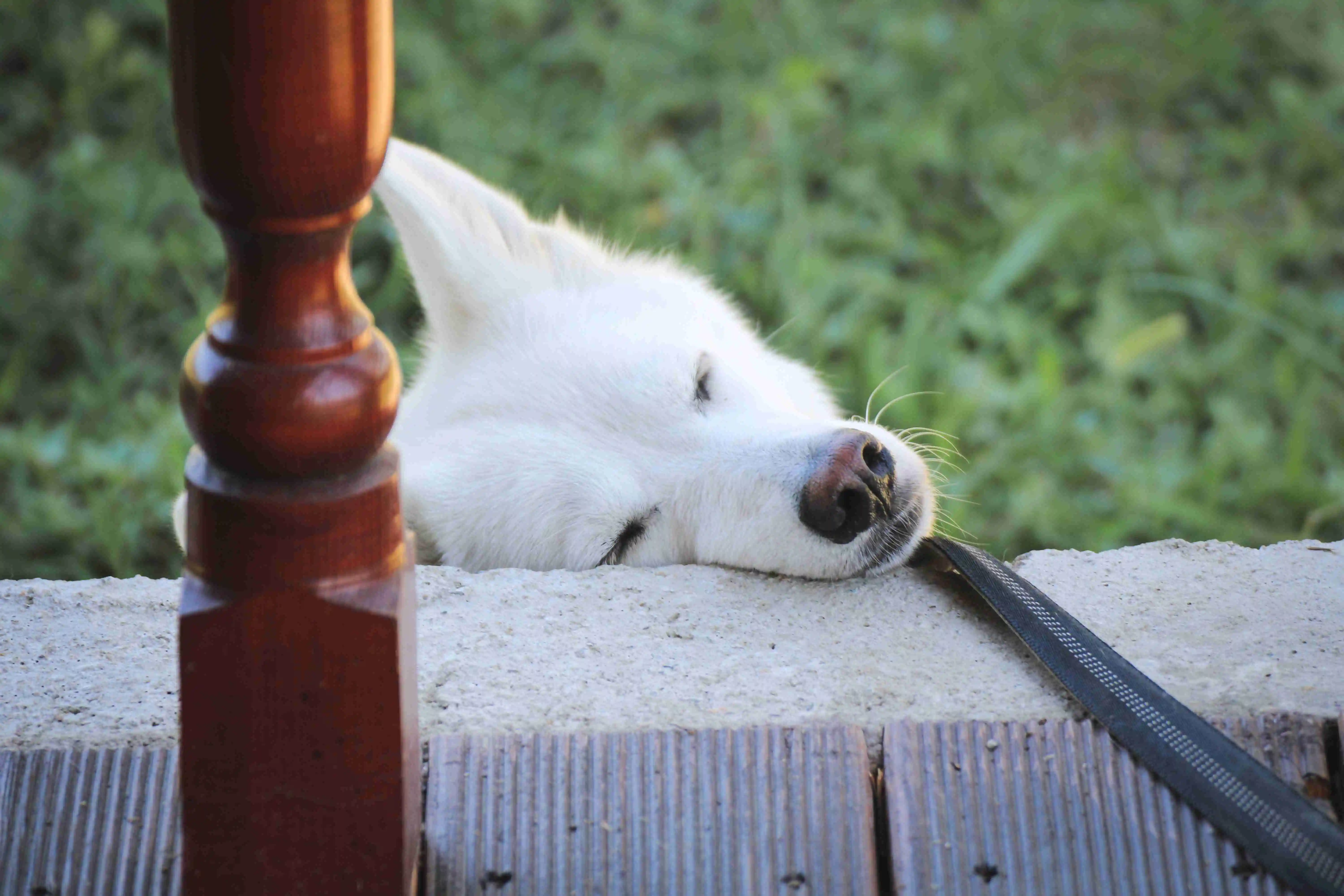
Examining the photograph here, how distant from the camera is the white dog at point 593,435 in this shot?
2.21 metres

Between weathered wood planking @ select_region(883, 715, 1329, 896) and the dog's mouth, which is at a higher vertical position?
the dog's mouth

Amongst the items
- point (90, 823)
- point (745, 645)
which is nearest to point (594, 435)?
point (745, 645)

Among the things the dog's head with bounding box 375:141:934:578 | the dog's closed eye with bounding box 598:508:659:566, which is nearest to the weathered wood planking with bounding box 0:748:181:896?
the dog's head with bounding box 375:141:934:578

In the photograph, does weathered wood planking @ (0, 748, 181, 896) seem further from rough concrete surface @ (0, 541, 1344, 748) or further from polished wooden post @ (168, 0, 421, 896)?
polished wooden post @ (168, 0, 421, 896)

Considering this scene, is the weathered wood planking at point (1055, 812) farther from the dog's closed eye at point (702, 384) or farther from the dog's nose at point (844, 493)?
the dog's closed eye at point (702, 384)

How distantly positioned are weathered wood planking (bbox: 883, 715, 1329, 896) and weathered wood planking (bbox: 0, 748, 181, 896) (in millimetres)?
933

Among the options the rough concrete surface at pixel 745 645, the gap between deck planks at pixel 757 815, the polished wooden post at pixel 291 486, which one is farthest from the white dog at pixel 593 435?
the polished wooden post at pixel 291 486

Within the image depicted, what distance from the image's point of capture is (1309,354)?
410 centimetres

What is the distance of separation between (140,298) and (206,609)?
365cm

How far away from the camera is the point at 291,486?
1.27 m

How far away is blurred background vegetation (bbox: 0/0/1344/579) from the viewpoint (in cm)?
387

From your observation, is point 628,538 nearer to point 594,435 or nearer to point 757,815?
point 594,435

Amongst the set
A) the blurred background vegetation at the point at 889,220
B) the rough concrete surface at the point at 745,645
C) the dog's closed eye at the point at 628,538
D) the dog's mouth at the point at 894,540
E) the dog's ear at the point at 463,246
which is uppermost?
the blurred background vegetation at the point at 889,220

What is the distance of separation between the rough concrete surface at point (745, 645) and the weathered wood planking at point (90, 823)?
0.14ft
